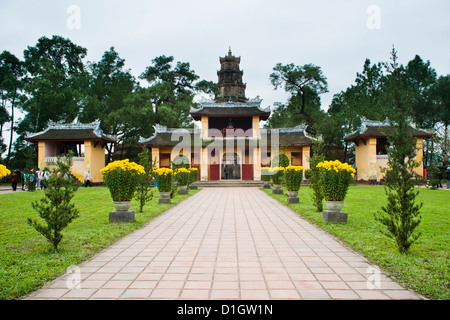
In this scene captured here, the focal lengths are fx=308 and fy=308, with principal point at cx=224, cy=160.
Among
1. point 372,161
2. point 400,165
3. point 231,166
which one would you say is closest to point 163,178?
point 400,165

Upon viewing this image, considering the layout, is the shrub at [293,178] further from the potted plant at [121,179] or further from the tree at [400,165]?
the tree at [400,165]

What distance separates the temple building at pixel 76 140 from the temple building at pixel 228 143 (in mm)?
4273

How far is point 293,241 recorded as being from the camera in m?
5.85

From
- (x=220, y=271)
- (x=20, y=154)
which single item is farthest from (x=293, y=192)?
(x=20, y=154)

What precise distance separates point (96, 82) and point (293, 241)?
3567 cm

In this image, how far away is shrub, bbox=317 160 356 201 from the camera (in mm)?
7266

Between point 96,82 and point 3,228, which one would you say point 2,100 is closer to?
point 96,82

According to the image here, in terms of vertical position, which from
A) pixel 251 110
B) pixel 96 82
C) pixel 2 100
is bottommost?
pixel 251 110

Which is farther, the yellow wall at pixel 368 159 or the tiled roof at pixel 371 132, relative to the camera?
the yellow wall at pixel 368 159

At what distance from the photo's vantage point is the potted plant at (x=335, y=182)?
7.27m

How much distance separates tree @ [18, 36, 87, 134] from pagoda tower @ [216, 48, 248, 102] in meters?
14.9

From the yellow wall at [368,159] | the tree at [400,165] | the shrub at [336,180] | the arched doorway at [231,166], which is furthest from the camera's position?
the arched doorway at [231,166]

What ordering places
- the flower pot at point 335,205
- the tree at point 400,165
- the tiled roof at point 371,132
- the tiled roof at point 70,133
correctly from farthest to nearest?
the tiled roof at point 70,133 → the tiled roof at point 371,132 → the flower pot at point 335,205 → the tree at point 400,165

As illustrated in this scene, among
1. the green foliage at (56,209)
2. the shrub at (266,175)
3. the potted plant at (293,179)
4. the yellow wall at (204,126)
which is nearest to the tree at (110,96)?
the yellow wall at (204,126)
